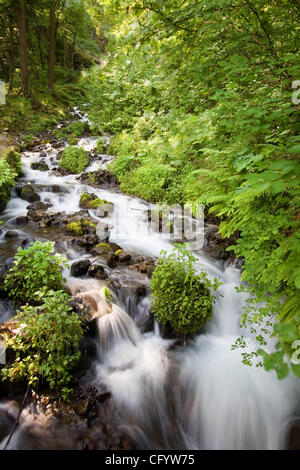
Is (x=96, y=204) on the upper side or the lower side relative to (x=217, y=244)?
upper

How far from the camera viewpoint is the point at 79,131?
1530cm

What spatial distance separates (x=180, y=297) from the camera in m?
4.13

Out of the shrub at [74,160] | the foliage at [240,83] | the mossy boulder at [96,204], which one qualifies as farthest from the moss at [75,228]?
the shrub at [74,160]

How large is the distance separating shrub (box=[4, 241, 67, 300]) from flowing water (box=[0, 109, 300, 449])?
0.35m

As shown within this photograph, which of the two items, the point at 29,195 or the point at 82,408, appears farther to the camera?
the point at 29,195

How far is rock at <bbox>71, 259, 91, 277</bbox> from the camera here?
511 cm

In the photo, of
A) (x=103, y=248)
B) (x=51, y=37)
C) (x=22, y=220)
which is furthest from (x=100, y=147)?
(x=51, y=37)

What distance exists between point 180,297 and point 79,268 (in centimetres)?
220

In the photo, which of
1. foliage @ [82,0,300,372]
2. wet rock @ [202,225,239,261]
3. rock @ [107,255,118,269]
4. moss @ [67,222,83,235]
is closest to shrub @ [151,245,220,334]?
foliage @ [82,0,300,372]

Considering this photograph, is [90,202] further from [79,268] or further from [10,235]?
[79,268]
